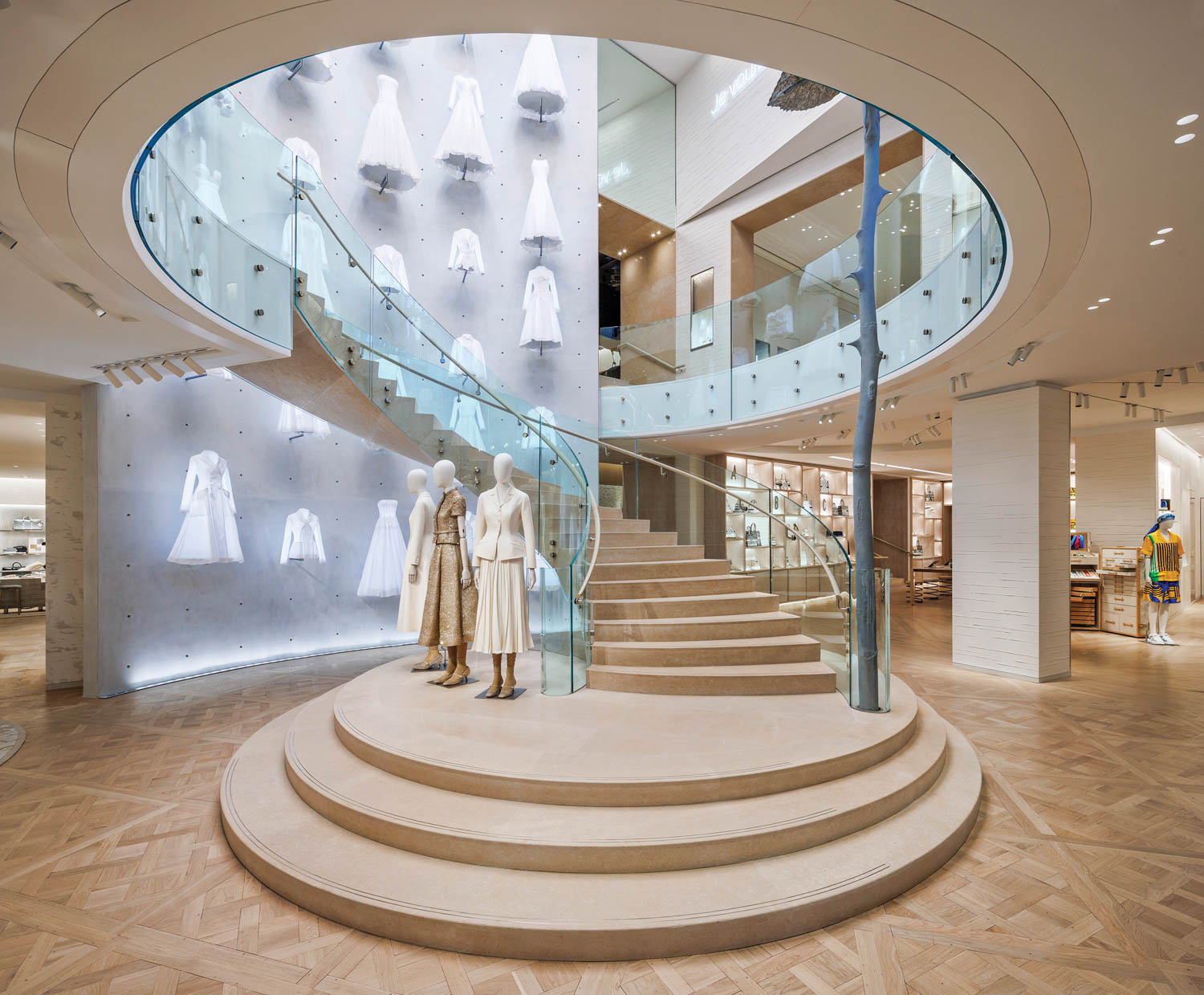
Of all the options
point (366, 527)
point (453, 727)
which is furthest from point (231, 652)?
point (453, 727)

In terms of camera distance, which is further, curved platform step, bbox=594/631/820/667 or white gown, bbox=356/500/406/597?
white gown, bbox=356/500/406/597

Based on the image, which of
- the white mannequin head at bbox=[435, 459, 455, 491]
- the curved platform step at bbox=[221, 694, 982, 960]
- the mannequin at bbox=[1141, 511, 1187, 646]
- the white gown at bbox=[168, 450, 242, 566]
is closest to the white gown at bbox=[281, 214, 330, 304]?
the white mannequin head at bbox=[435, 459, 455, 491]

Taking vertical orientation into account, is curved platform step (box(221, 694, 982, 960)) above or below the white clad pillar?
below

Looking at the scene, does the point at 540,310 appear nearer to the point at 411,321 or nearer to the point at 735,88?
the point at 411,321

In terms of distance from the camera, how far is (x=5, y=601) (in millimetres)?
12711

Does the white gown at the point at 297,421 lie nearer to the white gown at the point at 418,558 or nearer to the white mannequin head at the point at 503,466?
the white gown at the point at 418,558

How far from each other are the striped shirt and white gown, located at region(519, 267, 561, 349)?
921cm

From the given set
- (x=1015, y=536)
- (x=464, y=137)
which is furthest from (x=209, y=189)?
(x=1015, y=536)

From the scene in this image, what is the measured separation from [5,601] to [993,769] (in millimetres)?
16769

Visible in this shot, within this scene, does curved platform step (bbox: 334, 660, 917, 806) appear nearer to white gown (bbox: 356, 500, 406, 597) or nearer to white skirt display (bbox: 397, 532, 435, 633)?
white skirt display (bbox: 397, 532, 435, 633)

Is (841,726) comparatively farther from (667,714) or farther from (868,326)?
(868,326)

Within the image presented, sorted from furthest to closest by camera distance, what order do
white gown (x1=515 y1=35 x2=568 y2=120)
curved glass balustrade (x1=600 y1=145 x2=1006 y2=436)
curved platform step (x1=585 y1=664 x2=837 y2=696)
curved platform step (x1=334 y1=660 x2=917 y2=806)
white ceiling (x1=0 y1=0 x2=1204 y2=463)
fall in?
white gown (x1=515 y1=35 x2=568 y2=120), curved glass balustrade (x1=600 y1=145 x2=1006 y2=436), curved platform step (x1=585 y1=664 x2=837 y2=696), curved platform step (x1=334 y1=660 x2=917 y2=806), white ceiling (x1=0 y1=0 x2=1204 y2=463)

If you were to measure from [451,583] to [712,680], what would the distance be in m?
2.13

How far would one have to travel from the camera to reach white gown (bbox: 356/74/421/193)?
8305mm
